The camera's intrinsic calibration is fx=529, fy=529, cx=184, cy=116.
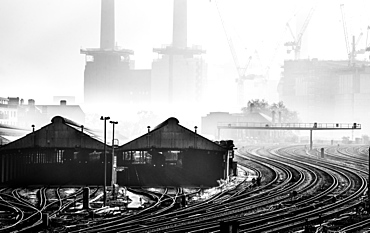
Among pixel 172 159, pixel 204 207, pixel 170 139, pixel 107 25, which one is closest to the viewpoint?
pixel 204 207

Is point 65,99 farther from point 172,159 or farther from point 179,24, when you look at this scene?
point 172,159

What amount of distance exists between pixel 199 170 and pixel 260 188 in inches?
241

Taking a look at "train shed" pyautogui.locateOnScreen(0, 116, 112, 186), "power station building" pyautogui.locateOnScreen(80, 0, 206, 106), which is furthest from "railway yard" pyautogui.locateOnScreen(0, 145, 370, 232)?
"power station building" pyautogui.locateOnScreen(80, 0, 206, 106)

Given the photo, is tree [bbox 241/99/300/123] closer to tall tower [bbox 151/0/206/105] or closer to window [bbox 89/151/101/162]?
tall tower [bbox 151/0/206/105]

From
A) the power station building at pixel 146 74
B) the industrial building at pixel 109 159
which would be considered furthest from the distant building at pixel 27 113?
the power station building at pixel 146 74

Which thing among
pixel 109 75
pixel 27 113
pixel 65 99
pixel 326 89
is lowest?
pixel 27 113

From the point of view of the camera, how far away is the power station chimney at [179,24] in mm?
166875

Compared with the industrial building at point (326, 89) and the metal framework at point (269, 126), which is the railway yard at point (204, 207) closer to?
the metal framework at point (269, 126)

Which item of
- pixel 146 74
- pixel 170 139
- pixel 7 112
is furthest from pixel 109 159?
pixel 146 74

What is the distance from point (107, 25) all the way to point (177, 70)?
2855cm

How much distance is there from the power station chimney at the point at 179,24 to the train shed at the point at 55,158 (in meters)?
129

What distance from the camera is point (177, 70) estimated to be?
6594 inches

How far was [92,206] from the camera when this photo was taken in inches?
1232

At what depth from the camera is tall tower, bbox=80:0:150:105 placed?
169625 millimetres
